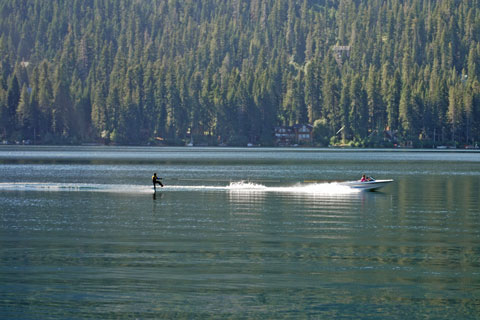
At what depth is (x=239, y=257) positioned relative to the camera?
40.5 meters

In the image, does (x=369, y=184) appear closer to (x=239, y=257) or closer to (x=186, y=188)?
(x=186, y=188)

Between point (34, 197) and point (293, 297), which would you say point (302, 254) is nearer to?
point (293, 297)

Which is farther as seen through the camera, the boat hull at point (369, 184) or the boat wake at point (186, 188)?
the boat wake at point (186, 188)

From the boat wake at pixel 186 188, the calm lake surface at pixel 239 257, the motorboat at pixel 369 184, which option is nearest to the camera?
the calm lake surface at pixel 239 257

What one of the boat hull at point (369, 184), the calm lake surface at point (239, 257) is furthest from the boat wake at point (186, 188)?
the calm lake surface at point (239, 257)

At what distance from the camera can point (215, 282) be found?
1353 inches

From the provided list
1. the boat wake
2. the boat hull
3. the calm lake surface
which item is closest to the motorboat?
the boat hull

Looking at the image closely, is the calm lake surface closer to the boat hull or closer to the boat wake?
the boat hull

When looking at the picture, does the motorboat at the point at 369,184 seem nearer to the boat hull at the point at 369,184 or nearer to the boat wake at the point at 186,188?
the boat hull at the point at 369,184

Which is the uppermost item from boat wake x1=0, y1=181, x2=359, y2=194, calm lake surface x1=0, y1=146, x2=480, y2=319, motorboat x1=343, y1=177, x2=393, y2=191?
motorboat x1=343, y1=177, x2=393, y2=191

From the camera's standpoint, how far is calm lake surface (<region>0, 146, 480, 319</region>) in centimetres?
3047

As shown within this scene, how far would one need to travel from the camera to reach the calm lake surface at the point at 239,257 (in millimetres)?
30469

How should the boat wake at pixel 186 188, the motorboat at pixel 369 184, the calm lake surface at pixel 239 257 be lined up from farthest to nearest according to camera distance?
the boat wake at pixel 186 188 < the motorboat at pixel 369 184 < the calm lake surface at pixel 239 257

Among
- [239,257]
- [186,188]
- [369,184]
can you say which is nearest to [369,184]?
[369,184]
